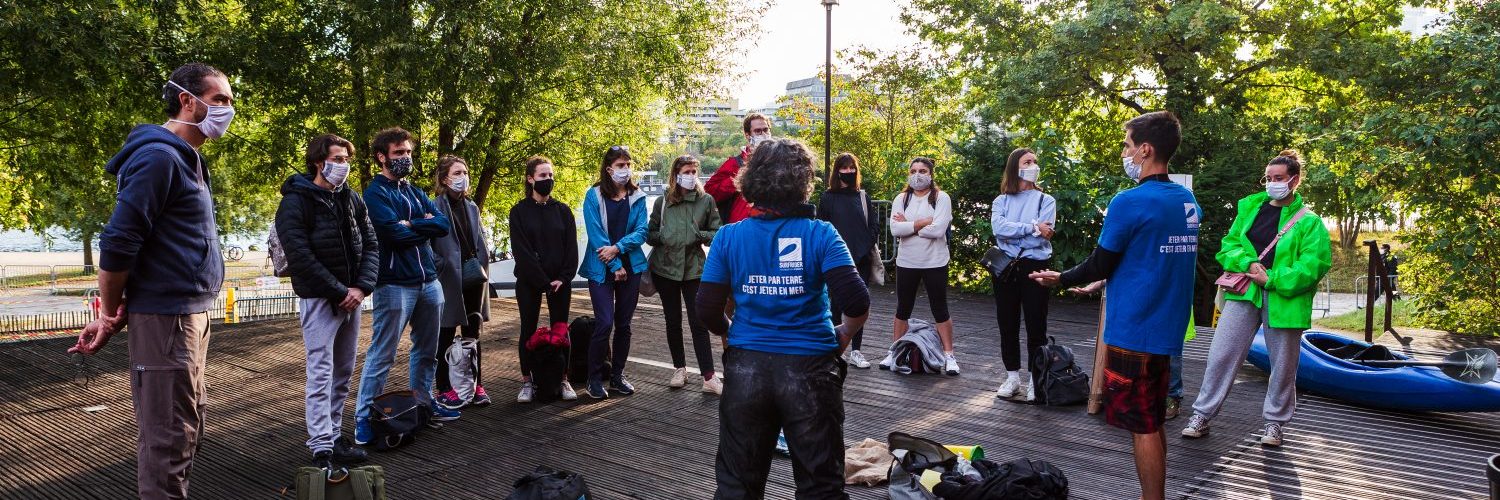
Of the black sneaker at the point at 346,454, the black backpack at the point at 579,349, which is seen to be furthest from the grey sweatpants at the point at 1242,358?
the black sneaker at the point at 346,454

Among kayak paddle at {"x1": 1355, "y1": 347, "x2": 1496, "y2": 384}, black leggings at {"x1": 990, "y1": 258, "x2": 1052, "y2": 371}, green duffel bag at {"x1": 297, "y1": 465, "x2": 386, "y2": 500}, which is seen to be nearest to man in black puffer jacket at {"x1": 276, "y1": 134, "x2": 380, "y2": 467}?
green duffel bag at {"x1": 297, "y1": 465, "x2": 386, "y2": 500}

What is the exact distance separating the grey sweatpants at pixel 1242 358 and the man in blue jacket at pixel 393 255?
4.29 metres

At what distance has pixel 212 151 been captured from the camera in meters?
14.5

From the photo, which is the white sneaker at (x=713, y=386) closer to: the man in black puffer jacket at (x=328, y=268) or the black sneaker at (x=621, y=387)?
the black sneaker at (x=621, y=387)

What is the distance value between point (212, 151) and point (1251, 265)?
14752mm

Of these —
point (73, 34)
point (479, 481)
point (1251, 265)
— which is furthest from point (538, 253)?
point (73, 34)

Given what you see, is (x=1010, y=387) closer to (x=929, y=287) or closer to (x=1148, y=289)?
(x=929, y=287)

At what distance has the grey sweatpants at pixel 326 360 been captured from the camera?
4.46 meters

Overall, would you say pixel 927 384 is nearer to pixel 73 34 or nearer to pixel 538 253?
pixel 538 253

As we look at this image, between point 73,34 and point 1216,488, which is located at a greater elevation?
point 73,34

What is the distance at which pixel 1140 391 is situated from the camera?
3.54 m

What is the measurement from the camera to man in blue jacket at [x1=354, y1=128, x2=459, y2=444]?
16.1 feet

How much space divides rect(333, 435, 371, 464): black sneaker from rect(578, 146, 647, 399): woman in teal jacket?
1.65 m

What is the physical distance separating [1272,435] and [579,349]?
4300 mm
